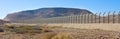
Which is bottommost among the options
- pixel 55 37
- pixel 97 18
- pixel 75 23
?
pixel 75 23

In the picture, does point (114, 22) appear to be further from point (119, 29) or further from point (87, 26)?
point (87, 26)

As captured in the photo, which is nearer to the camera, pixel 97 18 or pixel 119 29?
pixel 119 29

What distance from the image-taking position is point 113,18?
3303 centimetres

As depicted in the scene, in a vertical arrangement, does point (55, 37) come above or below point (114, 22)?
above

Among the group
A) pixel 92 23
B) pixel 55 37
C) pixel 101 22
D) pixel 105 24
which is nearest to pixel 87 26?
pixel 92 23

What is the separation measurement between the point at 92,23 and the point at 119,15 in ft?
29.8

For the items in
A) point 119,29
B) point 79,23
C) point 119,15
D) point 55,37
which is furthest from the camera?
point 79,23

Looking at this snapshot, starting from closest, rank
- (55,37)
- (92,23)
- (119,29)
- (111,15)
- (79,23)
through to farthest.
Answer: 1. (55,37)
2. (119,29)
3. (111,15)
4. (92,23)
5. (79,23)

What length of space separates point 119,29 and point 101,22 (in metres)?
8.37

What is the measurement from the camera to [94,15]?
134 ft

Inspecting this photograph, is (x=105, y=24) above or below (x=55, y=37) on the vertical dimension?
below

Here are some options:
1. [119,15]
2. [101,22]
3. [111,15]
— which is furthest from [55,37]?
[101,22]

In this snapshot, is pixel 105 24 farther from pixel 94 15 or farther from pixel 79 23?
pixel 79 23

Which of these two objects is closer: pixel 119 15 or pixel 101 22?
pixel 119 15
